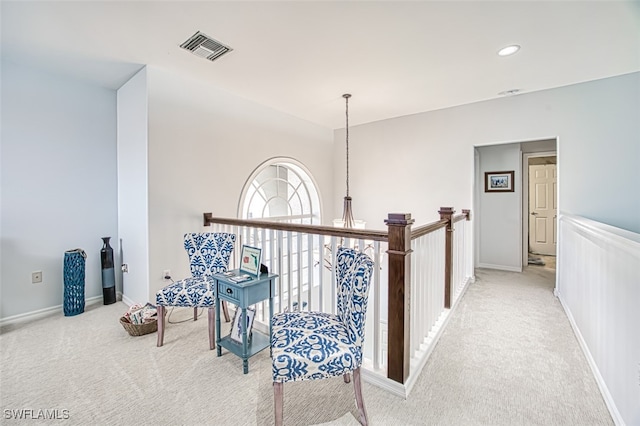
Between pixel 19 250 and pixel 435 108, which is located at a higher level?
pixel 435 108

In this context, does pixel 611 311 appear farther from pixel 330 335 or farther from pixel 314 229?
pixel 314 229

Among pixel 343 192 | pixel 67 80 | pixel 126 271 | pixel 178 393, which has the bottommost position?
pixel 178 393

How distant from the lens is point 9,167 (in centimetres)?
275

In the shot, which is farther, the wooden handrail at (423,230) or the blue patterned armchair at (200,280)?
the blue patterned armchair at (200,280)

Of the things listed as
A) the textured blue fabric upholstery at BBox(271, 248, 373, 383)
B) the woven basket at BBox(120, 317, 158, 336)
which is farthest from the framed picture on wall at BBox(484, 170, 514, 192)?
the woven basket at BBox(120, 317, 158, 336)

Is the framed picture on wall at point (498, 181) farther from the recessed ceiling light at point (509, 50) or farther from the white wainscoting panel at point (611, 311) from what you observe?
the recessed ceiling light at point (509, 50)

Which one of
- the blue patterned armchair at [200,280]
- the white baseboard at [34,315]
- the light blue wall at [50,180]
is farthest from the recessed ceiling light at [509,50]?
the white baseboard at [34,315]

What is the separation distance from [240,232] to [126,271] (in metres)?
1.50

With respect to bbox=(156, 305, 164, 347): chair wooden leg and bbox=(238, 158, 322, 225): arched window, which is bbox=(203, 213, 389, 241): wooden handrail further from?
bbox=(156, 305, 164, 347): chair wooden leg

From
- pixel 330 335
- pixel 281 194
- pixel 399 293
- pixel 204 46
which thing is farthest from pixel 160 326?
pixel 281 194

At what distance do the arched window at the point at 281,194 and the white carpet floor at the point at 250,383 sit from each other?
193 centimetres

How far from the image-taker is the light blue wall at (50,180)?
276 centimetres

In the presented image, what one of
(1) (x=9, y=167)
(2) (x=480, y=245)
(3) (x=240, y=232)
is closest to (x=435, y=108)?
(2) (x=480, y=245)

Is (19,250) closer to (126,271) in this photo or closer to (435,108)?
(126,271)
